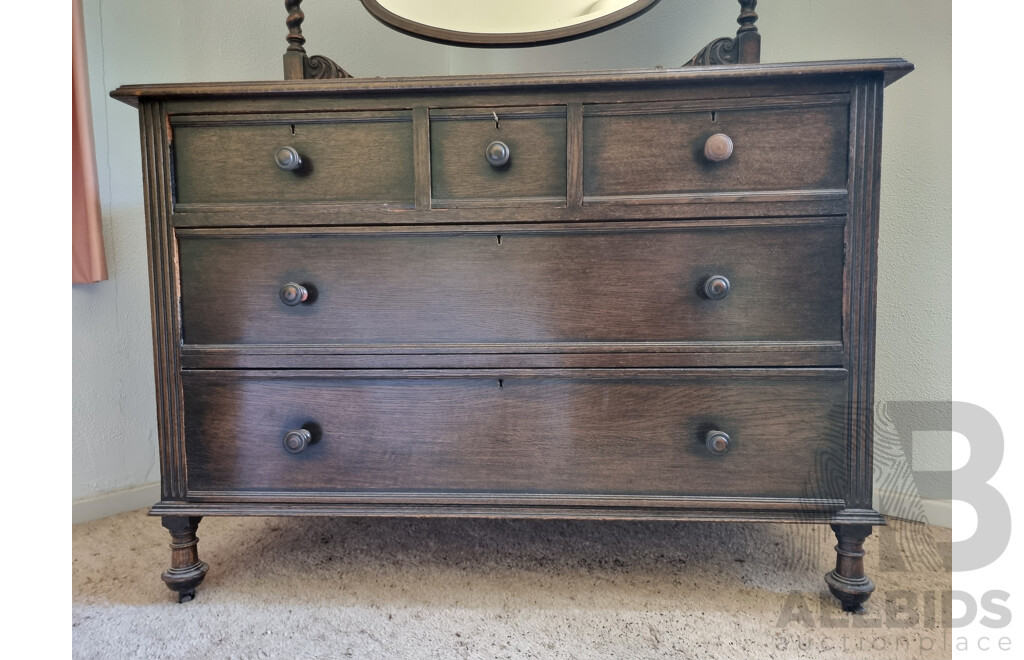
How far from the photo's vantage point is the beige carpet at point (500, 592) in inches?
36.6

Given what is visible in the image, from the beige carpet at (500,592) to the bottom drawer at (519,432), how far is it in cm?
24

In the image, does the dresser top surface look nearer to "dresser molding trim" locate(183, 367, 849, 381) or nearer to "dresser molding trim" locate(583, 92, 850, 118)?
"dresser molding trim" locate(583, 92, 850, 118)

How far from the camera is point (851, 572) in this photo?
99 cm

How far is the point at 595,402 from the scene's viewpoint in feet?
3.25

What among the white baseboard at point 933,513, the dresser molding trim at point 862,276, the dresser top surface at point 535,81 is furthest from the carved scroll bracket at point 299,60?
the white baseboard at point 933,513

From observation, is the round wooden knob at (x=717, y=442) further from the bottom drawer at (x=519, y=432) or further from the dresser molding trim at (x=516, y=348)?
the dresser molding trim at (x=516, y=348)

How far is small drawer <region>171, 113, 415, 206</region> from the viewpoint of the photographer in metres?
0.98

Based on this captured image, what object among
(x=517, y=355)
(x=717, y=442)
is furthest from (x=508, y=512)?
(x=717, y=442)

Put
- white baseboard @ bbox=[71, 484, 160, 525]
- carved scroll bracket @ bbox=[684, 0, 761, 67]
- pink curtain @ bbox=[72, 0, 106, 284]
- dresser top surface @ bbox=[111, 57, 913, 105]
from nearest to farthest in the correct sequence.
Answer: dresser top surface @ bbox=[111, 57, 913, 105], carved scroll bracket @ bbox=[684, 0, 761, 67], pink curtain @ bbox=[72, 0, 106, 284], white baseboard @ bbox=[71, 484, 160, 525]

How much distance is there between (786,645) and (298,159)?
1.23 metres

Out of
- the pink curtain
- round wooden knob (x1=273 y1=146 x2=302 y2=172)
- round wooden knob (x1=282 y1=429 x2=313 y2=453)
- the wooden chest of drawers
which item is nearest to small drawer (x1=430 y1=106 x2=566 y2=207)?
the wooden chest of drawers

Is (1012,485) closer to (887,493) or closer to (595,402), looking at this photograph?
(887,493)

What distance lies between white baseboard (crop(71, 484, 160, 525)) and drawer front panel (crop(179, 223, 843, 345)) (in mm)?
768

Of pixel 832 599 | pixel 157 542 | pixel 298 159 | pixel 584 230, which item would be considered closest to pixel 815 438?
pixel 832 599
